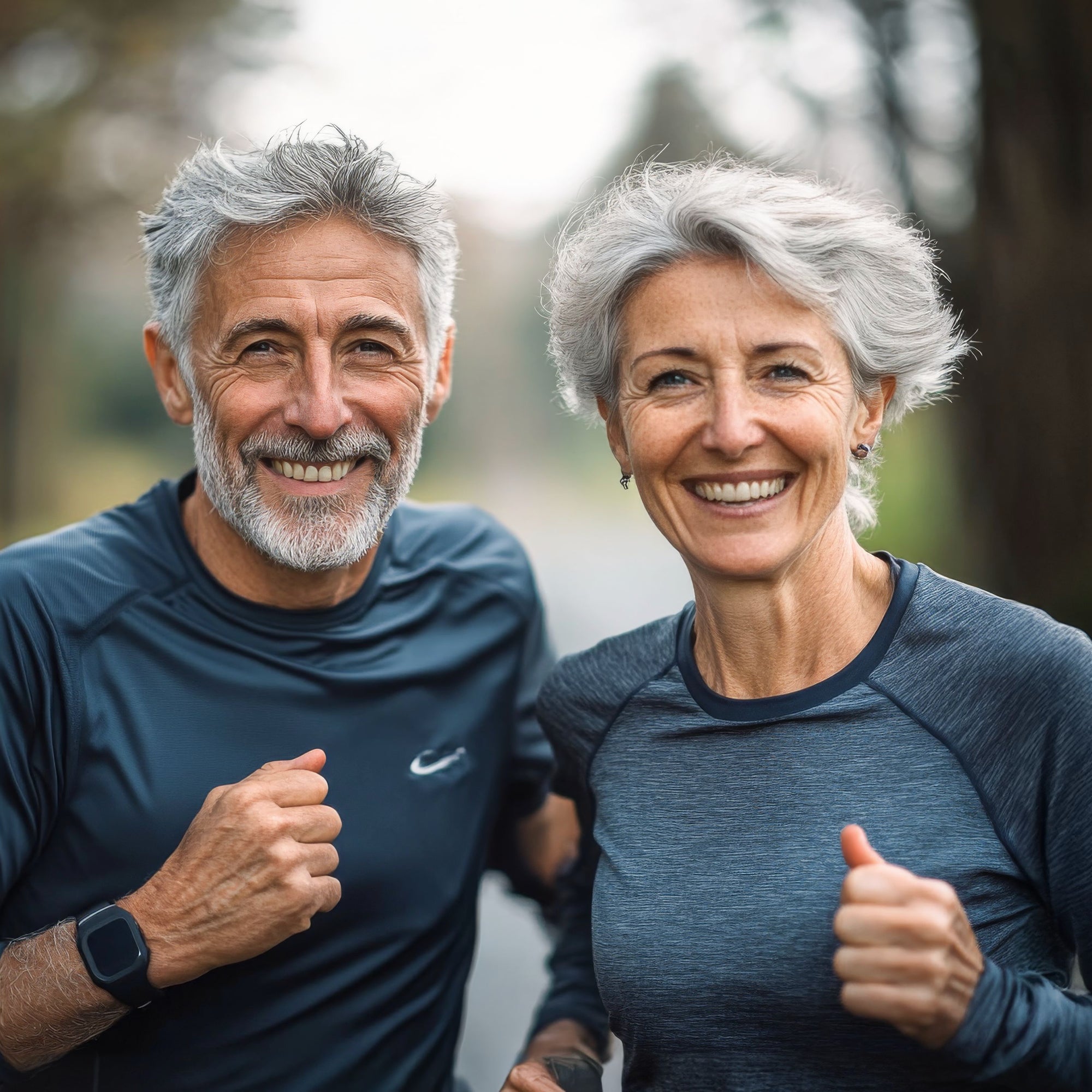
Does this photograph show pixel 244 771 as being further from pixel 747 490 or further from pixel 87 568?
pixel 747 490

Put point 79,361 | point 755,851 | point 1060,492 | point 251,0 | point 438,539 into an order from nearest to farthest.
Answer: point 755,851, point 438,539, point 1060,492, point 251,0, point 79,361

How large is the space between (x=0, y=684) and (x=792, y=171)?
5.52ft

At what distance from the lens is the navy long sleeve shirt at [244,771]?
2.03 metres

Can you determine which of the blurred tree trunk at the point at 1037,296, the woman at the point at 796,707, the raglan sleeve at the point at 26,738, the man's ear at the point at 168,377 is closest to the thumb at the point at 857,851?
the woman at the point at 796,707

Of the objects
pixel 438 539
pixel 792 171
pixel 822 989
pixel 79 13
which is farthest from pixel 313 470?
pixel 79 13

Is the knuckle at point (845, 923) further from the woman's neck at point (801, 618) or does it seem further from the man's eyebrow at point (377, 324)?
the man's eyebrow at point (377, 324)

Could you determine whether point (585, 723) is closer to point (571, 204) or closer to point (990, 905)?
point (990, 905)

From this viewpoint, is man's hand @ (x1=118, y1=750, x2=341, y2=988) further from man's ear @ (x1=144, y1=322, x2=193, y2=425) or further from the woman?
man's ear @ (x1=144, y1=322, x2=193, y2=425)

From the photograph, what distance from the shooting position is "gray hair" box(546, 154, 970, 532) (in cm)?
176

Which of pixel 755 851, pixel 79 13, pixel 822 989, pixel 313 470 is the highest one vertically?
pixel 79 13

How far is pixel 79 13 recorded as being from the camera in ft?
32.3

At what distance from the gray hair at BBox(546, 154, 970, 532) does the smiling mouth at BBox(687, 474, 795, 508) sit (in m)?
0.17

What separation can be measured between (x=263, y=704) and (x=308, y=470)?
1.53ft

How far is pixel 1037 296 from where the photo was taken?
486 centimetres
